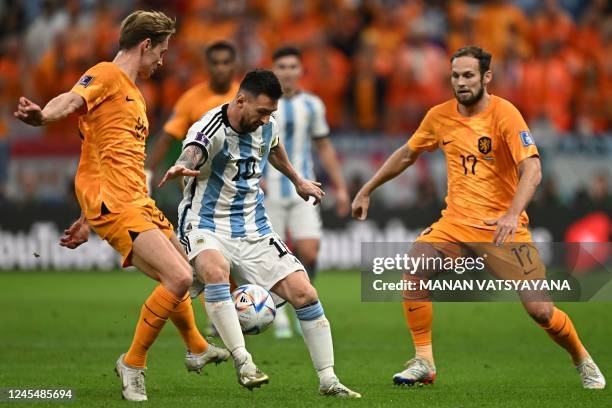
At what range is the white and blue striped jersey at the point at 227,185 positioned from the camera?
26.9 feet

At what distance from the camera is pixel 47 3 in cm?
2355

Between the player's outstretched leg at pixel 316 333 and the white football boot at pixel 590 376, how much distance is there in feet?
5.73

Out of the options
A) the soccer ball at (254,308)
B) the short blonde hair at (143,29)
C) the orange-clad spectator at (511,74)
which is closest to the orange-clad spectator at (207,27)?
the orange-clad spectator at (511,74)

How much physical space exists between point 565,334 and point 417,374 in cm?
110

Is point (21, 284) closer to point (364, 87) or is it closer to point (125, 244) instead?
point (364, 87)

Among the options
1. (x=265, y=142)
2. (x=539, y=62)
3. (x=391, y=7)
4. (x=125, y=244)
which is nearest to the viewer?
(x=125, y=244)

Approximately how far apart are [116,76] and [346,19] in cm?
1440

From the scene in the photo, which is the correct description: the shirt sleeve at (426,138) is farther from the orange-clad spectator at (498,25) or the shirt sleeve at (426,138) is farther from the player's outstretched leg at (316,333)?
the orange-clad spectator at (498,25)

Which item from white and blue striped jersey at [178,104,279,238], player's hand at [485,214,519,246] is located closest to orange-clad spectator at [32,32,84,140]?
white and blue striped jersey at [178,104,279,238]

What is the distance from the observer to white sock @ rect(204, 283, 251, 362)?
25.7 ft

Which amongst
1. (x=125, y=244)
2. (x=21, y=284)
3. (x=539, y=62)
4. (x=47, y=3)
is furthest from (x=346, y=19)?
(x=125, y=244)

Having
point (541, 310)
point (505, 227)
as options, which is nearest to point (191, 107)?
point (505, 227)

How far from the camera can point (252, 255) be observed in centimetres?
823

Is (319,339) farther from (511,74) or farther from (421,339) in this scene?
(511,74)
